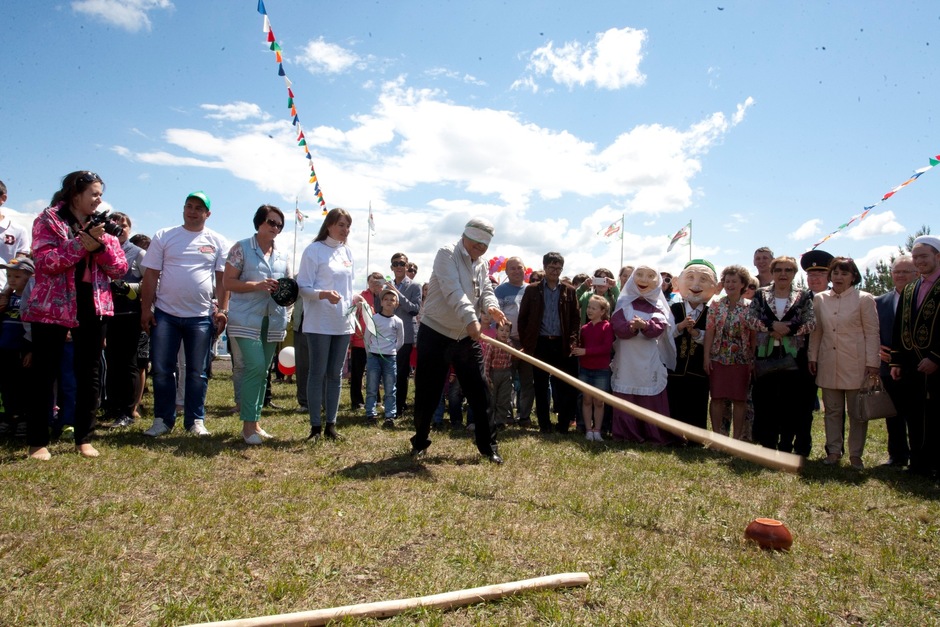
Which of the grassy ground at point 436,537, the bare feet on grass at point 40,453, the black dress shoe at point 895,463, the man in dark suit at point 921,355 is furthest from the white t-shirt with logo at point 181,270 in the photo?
the black dress shoe at point 895,463

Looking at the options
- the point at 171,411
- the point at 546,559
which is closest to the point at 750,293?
the point at 546,559

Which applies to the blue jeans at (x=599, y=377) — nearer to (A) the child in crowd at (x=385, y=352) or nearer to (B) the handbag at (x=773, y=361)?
(B) the handbag at (x=773, y=361)

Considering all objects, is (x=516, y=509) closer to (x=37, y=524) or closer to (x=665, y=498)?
(x=665, y=498)

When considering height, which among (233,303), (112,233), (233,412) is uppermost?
(112,233)

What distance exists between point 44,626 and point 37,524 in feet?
4.04

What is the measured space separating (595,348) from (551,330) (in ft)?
1.81

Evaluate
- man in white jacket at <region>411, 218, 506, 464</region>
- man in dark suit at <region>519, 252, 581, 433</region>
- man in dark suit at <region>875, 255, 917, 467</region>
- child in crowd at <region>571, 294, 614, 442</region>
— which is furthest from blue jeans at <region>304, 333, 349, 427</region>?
man in dark suit at <region>875, 255, 917, 467</region>

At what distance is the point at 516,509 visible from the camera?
4.12 m

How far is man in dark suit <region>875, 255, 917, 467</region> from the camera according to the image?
21.6 ft

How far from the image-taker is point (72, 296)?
16.2ft

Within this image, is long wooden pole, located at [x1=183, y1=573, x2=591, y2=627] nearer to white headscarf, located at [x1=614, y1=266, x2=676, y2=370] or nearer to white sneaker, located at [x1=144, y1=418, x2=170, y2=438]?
white sneaker, located at [x1=144, y1=418, x2=170, y2=438]

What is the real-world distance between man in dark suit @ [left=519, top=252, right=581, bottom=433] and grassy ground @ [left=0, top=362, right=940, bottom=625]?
2064 millimetres

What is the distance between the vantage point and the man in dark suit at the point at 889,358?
Result: 6.59 meters

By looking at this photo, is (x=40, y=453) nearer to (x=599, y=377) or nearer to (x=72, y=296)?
(x=72, y=296)
